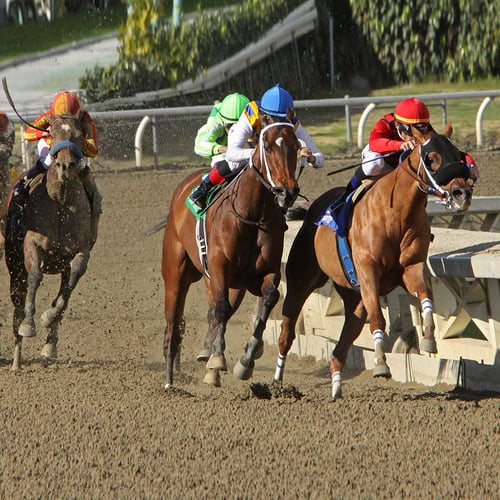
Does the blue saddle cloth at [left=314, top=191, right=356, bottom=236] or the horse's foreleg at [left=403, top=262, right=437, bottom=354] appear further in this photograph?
the blue saddle cloth at [left=314, top=191, right=356, bottom=236]

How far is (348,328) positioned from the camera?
22.2ft

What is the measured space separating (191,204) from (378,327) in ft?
5.11

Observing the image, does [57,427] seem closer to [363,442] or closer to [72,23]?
[363,442]

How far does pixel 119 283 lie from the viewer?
421 inches

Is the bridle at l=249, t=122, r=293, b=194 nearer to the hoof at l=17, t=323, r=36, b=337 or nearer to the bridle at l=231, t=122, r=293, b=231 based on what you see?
the bridle at l=231, t=122, r=293, b=231

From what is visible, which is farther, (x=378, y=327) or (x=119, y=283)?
(x=119, y=283)

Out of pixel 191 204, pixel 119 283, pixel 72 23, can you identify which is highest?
pixel 72 23

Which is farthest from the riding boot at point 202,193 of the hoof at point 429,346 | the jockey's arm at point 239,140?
the hoof at point 429,346

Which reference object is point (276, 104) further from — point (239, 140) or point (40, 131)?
point (40, 131)

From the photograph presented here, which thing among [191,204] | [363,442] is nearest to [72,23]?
[191,204]

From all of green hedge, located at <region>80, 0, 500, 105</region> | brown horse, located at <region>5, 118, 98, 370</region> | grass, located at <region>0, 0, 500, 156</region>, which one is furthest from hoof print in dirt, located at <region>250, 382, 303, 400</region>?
green hedge, located at <region>80, 0, 500, 105</region>

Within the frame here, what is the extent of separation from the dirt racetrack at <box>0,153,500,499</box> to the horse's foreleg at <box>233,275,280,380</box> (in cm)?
16

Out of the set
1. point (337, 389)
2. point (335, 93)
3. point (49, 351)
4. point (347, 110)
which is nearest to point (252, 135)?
point (337, 389)

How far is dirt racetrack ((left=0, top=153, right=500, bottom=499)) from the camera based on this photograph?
4.56m
